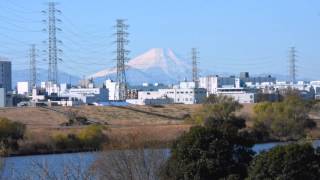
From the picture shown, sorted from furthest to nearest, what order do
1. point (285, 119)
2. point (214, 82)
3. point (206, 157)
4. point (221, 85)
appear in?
point (221, 85), point (214, 82), point (285, 119), point (206, 157)

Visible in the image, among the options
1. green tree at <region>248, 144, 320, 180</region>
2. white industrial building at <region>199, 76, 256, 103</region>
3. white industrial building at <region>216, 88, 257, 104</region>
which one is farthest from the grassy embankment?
white industrial building at <region>199, 76, 256, 103</region>

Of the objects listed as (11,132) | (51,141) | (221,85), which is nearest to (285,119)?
(51,141)

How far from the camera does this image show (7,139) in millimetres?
53219

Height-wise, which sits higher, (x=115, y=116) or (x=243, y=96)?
(x=243, y=96)

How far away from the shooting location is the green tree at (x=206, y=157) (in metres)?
19.9

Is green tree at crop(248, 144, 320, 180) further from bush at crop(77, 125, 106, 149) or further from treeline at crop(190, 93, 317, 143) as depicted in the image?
treeline at crop(190, 93, 317, 143)

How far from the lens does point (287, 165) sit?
17.4 metres

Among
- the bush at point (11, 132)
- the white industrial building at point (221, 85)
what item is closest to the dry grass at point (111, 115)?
the bush at point (11, 132)

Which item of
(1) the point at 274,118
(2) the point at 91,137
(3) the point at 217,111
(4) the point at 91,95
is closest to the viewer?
(2) the point at 91,137

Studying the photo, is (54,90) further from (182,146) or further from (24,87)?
(182,146)

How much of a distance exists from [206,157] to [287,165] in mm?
3180

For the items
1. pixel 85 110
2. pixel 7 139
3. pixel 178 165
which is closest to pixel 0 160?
pixel 178 165

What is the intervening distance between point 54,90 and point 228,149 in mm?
118138

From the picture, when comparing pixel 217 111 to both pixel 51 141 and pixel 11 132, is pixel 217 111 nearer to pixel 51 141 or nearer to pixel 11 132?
pixel 51 141
